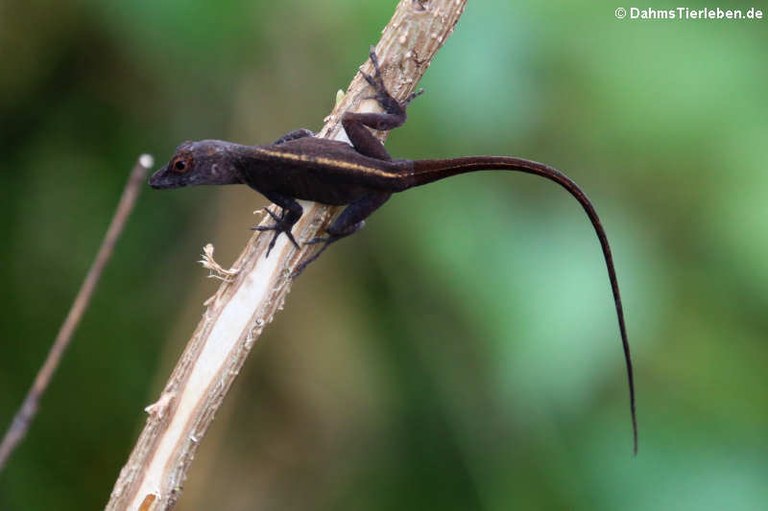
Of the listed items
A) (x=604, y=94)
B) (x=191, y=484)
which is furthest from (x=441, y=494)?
(x=604, y=94)

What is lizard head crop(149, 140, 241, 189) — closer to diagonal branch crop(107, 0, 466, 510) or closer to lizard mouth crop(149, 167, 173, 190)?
lizard mouth crop(149, 167, 173, 190)

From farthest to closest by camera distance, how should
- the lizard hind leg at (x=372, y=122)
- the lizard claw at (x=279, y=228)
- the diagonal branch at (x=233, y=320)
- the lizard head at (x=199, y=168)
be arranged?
the lizard head at (x=199, y=168) → the lizard hind leg at (x=372, y=122) → the lizard claw at (x=279, y=228) → the diagonal branch at (x=233, y=320)

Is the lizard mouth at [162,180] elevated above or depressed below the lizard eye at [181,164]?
below

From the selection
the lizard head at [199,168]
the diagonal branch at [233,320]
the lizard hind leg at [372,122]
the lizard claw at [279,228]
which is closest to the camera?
the diagonal branch at [233,320]

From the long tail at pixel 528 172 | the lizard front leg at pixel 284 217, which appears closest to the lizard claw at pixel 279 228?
the lizard front leg at pixel 284 217

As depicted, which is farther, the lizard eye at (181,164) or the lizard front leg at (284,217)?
the lizard eye at (181,164)

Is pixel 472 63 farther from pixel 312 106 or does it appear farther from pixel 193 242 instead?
pixel 193 242

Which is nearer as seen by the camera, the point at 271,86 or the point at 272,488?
the point at 271,86

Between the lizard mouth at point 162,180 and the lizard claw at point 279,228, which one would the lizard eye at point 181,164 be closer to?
the lizard mouth at point 162,180

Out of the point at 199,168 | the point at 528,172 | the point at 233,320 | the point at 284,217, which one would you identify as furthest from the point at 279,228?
the point at 528,172
